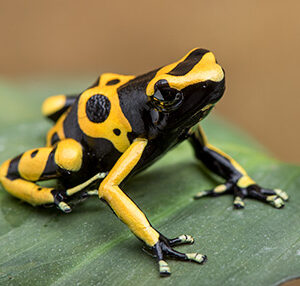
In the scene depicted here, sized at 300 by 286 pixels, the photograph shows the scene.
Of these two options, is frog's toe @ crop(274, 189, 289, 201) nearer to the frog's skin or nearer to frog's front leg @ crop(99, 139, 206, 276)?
the frog's skin

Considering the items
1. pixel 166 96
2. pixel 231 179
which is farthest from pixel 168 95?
pixel 231 179

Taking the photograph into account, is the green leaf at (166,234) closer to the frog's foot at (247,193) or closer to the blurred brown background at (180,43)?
the frog's foot at (247,193)

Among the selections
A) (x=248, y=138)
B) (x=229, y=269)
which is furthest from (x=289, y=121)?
(x=229, y=269)

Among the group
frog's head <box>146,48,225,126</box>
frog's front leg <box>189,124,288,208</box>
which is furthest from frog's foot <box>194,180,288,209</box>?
frog's head <box>146,48,225,126</box>

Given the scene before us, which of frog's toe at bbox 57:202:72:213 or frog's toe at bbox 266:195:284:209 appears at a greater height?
frog's toe at bbox 57:202:72:213

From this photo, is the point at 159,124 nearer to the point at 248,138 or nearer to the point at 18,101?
the point at 248,138

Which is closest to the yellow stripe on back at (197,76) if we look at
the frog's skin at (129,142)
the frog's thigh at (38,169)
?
the frog's skin at (129,142)

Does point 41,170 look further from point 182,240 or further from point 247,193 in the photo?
point 247,193
